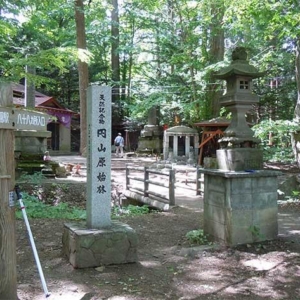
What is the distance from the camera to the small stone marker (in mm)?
4969

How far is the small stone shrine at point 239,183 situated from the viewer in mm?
5664

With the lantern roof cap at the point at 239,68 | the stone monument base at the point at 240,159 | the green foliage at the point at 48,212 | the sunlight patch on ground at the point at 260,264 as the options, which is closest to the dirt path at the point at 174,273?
the sunlight patch on ground at the point at 260,264

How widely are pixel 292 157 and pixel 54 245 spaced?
9.73 m

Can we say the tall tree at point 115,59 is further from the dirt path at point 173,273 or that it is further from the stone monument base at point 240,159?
the dirt path at point 173,273

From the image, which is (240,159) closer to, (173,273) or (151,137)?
(173,273)

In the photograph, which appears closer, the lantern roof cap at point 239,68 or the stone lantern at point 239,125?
the stone lantern at point 239,125

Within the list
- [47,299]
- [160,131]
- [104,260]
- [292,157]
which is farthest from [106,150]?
[160,131]

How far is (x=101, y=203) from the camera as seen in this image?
16.4 ft

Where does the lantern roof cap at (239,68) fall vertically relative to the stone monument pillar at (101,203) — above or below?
above

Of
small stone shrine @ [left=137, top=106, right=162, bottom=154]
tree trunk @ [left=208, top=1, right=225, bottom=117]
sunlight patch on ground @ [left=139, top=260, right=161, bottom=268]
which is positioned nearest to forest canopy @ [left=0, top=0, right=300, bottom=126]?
tree trunk @ [left=208, top=1, right=225, bottom=117]

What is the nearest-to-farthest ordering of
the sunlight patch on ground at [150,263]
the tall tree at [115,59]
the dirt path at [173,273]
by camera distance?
the dirt path at [173,273]
the sunlight patch on ground at [150,263]
the tall tree at [115,59]

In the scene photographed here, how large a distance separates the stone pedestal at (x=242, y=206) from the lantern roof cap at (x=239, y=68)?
1.65 m

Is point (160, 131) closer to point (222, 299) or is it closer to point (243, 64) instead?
point (243, 64)

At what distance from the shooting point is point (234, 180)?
5617 mm
